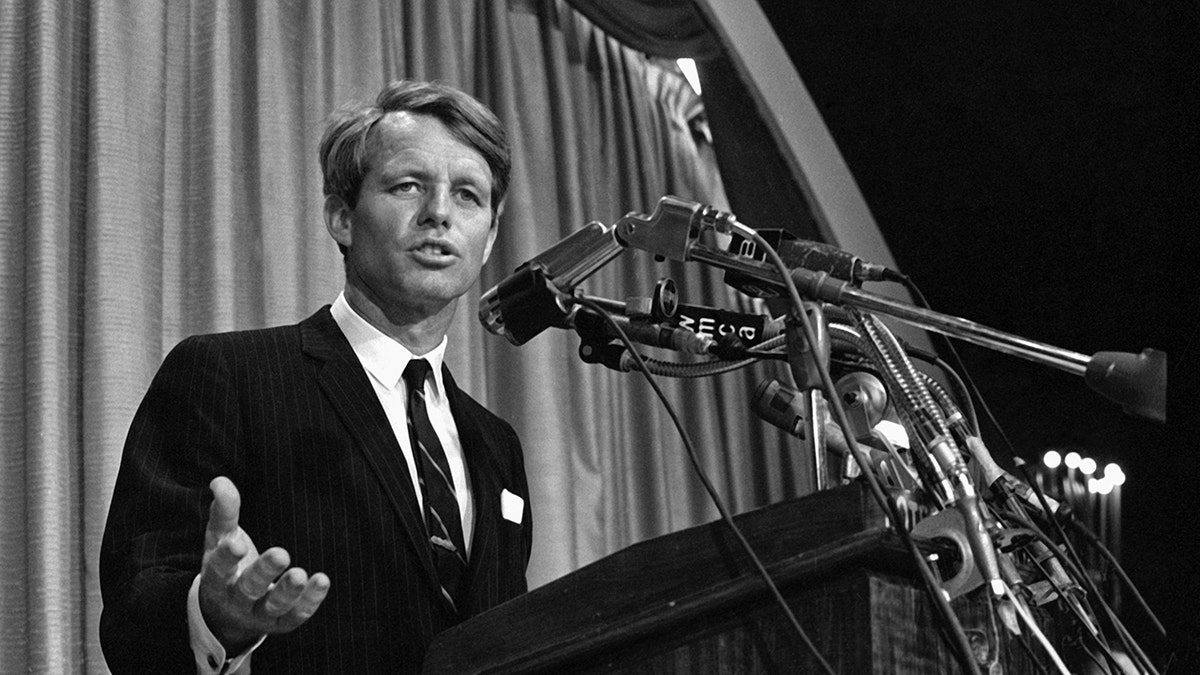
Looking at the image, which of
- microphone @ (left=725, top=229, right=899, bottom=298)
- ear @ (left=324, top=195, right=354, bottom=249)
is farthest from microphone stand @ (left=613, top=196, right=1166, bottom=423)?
ear @ (left=324, top=195, right=354, bottom=249)

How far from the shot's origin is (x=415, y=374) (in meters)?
1.69

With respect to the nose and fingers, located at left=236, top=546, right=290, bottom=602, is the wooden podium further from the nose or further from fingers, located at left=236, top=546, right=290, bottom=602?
the nose

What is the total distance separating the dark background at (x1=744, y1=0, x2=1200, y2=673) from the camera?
3.43m

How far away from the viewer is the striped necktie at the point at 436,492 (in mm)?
1489

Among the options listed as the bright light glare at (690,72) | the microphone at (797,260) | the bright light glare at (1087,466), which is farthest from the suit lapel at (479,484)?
the bright light glare at (1087,466)

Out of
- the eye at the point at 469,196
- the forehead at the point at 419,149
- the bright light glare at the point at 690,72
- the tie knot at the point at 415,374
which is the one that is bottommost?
the tie knot at the point at 415,374

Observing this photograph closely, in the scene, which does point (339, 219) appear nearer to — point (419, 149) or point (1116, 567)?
point (419, 149)

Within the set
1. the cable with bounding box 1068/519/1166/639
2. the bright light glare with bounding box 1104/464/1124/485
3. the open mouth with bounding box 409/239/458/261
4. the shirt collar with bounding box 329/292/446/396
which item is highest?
the open mouth with bounding box 409/239/458/261

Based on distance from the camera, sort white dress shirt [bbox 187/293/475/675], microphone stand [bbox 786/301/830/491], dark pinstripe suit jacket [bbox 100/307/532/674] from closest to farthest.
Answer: microphone stand [bbox 786/301/830/491]
dark pinstripe suit jacket [bbox 100/307/532/674]
white dress shirt [bbox 187/293/475/675]

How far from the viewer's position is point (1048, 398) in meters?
4.23

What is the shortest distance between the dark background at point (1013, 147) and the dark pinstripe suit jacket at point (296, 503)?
7.79ft

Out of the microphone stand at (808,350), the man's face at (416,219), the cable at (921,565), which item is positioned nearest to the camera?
→ the cable at (921,565)

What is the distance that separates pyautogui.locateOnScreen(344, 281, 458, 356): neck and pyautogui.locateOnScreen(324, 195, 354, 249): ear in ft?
0.36

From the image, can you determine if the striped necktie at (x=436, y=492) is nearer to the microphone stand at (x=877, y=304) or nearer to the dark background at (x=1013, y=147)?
the microphone stand at (x=877, y=304)
